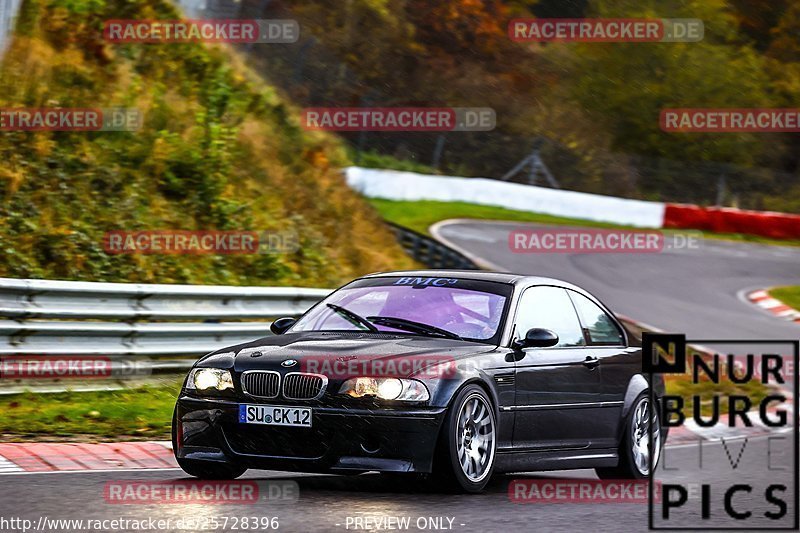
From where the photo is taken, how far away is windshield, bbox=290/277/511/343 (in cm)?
870

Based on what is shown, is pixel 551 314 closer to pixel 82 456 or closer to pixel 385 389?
pixel 385 389

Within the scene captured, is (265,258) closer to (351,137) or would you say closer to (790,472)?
(790,472)

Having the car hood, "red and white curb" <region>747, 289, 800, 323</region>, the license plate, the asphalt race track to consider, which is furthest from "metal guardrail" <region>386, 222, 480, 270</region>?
the license plate

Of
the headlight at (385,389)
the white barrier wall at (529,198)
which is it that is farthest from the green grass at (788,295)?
the headlight at (385,389)

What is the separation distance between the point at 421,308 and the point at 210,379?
1.51 m

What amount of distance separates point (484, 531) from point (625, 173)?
38.5 m

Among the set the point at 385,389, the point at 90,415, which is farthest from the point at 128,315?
the point at 385,389

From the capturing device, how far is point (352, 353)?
7887 mm

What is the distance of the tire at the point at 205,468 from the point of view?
8.08 meters

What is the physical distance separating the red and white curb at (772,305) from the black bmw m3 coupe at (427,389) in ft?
54.0

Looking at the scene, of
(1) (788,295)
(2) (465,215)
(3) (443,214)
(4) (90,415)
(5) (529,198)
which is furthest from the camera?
(5) (529,198)

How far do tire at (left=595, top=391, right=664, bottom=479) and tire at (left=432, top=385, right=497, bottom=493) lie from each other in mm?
1795

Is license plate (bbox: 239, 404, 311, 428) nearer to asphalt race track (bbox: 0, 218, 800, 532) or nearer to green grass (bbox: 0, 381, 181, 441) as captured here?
asphalt race track (bbox: 0, 218, 800, 532)

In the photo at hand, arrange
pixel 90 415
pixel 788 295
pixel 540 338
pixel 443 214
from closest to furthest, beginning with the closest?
pixel 540 338 → pixel 90 415 → pixel 788 295 → pixel 443 214
